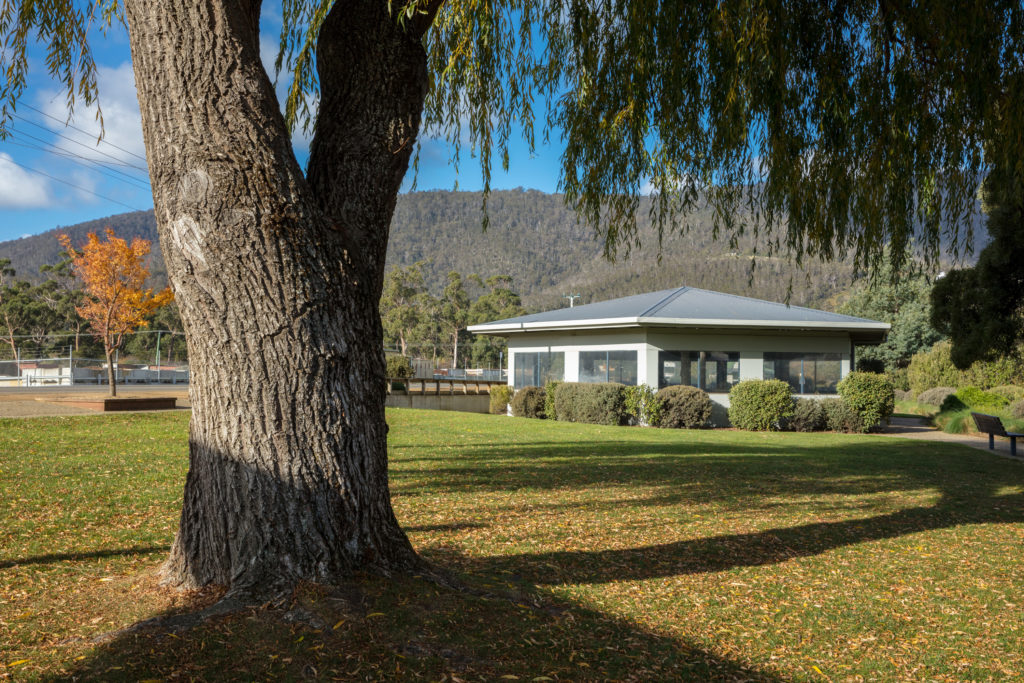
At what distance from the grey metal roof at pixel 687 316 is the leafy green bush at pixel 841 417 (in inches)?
91.0

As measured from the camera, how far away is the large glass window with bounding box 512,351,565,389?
79.5ft

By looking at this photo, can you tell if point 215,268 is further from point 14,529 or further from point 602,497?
point 602,497

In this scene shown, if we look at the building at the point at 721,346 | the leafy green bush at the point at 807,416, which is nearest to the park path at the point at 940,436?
the leafy green bush at the point at 807,416

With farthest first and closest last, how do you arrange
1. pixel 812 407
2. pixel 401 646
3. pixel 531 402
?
pixel 531 402 → pixel 812 407 → pixel 401 646

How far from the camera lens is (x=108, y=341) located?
70.0ft

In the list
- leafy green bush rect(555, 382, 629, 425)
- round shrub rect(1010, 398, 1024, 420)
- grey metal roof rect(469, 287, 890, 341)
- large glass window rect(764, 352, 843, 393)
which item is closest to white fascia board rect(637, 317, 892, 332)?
grey metal roof rect(469, 287, 890, 341)

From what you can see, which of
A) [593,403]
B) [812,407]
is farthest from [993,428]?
[593,403]

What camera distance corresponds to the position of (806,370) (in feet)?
70.4

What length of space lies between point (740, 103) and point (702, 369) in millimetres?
16252

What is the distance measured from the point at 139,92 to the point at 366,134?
1143 mm

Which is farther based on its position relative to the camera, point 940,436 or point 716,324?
point 716,324

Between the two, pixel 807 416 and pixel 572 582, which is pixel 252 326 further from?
pixel 807 416

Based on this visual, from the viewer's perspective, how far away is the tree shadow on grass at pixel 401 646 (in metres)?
2.92

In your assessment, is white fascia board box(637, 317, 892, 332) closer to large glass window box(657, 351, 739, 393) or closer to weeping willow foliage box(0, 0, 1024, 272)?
large glass window box(657, 351, 739, 393)
